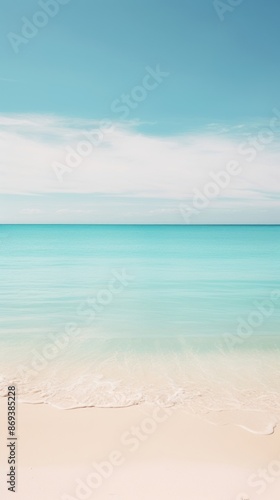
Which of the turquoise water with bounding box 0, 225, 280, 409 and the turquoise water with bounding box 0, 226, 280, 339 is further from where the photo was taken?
the turquoise water with bounding box 0, 226, 280, 339

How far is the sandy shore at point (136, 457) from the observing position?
4430mm

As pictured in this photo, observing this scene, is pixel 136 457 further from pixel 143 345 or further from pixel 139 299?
pixel 139 299

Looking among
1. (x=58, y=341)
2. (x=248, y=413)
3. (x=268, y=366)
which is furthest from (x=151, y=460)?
(x=58, y=341)

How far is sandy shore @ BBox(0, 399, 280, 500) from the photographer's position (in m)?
4.43

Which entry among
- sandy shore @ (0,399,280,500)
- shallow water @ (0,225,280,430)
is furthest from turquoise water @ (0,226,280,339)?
sandy shore @ (0,399,280,500)

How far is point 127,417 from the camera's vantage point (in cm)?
607

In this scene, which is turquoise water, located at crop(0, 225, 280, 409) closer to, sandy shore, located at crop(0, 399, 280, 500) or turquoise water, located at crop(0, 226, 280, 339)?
turquoise water, located at crop(0, 226, 280, 339)

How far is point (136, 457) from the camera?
5.05m

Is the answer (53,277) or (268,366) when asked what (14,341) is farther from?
(53,277)

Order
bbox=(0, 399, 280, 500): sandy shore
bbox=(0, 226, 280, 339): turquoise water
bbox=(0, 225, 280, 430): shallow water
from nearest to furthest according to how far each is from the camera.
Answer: bbox=(0, 399, 280, 500): sandy shore → bbox=(0, 225, 280, 430): shallow water → bbox=(0, 226, 280, 339): turquoise water

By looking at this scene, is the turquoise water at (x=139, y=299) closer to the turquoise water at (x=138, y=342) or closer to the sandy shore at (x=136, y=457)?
the turquoise water at (x=138, y=342)

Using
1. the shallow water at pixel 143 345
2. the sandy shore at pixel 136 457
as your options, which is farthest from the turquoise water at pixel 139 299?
the sandy shore at pixel 136 457

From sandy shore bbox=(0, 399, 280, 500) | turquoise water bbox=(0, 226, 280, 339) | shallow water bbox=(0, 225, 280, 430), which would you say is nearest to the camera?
sandy shore bbox=(0, 399, 280, 500)

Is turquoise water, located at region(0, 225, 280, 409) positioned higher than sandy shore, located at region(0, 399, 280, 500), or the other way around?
turquoise water, located at region(0, 225, 280, 409)
